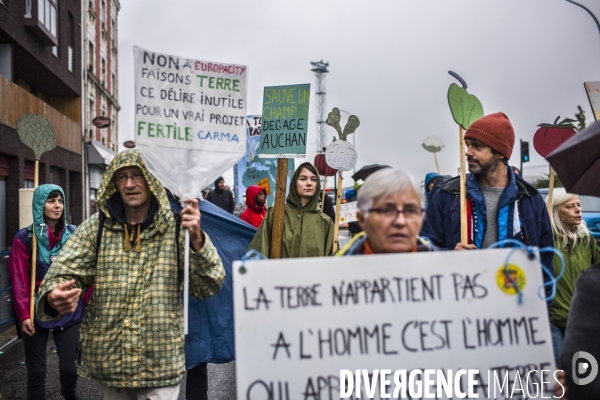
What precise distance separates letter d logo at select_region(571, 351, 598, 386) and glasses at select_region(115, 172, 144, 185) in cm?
221

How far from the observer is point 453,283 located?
2207mm

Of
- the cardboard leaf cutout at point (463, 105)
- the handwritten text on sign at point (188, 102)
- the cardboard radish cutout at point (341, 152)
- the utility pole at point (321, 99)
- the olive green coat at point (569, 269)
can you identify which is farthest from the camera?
the utility pole at point (321, 99)

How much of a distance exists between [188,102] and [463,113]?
5.56 ft

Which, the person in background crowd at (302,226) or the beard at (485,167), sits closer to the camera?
the beard at (485,167)

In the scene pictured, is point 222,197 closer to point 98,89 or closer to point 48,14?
point 48,14

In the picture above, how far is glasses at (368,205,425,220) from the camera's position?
2.25 metres

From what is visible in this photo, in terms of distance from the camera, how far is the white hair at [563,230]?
14.6 feet

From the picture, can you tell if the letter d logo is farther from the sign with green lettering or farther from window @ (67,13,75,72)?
window @ (67,13,75,72)

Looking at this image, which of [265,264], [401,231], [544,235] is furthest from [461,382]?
[544,235]

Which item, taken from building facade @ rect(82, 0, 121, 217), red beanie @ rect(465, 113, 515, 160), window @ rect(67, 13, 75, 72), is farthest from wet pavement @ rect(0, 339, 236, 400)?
building facade @ rect(82, 0, 121, 217)

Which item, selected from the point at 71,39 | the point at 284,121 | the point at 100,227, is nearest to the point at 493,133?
the point at 284,121

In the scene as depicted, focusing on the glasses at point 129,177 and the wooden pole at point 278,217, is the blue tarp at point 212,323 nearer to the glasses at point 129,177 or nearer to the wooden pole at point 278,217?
the wooden pole at point 278,217

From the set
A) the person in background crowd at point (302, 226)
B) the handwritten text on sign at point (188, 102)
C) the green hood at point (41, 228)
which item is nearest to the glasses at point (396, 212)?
the handwritten text on sign at point (188, 102)

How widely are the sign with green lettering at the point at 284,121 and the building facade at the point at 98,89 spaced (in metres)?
23.4
